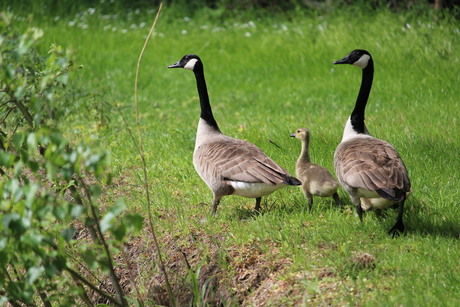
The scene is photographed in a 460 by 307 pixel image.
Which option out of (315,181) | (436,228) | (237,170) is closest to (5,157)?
(237,170)

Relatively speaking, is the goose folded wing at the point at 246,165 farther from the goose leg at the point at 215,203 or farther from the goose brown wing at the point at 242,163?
the goose leg at the point at 215,203

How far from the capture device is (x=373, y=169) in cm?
474

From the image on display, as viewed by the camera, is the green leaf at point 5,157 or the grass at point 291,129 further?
the grass at point 291,129

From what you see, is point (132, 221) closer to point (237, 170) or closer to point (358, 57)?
point (237, 170)

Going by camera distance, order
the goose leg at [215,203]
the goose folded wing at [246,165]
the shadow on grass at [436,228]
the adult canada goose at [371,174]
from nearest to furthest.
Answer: the adult canada goose at [371,174] → the shadow on grass at [436,228] → the goose folded wing at [246,165] → the goose leg at [215,203]

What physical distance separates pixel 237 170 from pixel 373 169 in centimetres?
118


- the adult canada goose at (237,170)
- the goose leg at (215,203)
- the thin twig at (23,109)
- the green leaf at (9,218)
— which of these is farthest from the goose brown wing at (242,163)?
the green leaf at (9,218)

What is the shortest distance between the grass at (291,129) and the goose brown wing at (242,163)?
17.3 inches

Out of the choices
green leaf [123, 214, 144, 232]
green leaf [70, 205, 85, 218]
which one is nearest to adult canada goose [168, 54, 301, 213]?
green leaf [123, 214, 144, 232]

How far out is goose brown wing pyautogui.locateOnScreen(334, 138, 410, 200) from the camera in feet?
14.9

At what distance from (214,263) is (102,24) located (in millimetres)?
13479

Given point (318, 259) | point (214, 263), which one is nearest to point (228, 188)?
point (214, 263)

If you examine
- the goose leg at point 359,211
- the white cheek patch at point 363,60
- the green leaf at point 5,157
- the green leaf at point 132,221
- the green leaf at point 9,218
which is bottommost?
the goose leg at point 359,211

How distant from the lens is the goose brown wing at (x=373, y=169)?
455 cm
